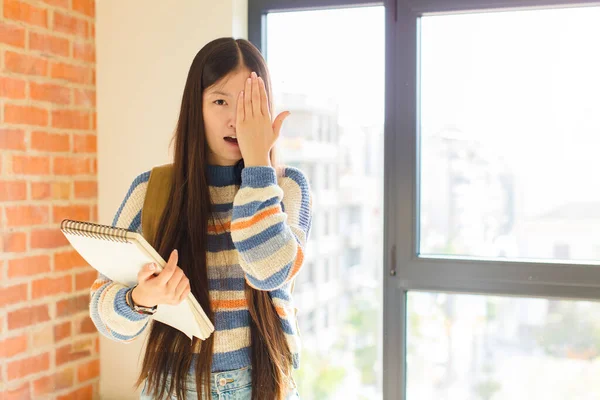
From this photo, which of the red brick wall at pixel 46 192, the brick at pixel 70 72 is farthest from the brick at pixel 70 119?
the brick at pixel 70 72

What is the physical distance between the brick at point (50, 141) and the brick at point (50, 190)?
0.11 m

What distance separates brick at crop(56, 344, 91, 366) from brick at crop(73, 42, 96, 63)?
95 cm

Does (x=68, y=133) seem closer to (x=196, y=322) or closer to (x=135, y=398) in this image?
(x=135, y=398)

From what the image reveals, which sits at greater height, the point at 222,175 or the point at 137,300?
the point at 222,175

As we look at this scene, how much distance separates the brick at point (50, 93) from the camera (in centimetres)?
192

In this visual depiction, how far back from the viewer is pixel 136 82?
2.11m

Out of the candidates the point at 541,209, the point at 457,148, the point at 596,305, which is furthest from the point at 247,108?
the point at 596,305

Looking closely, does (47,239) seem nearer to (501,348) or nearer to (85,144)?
(85,144)

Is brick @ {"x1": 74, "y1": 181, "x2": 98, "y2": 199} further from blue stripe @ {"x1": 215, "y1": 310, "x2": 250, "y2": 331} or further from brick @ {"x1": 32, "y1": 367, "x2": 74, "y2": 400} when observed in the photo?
blue stripe @ {"x1": 215, "y1": 310, "x2": 250, "y2": 331}

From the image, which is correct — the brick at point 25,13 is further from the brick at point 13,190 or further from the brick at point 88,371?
the brick at point 88,371

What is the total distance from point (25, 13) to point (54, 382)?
114 centimetres

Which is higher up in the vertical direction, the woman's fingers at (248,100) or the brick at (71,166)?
the woman's fingers at (248,100)

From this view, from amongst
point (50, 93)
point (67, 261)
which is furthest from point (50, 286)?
point (50, 93)

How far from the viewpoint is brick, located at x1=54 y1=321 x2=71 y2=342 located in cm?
202
